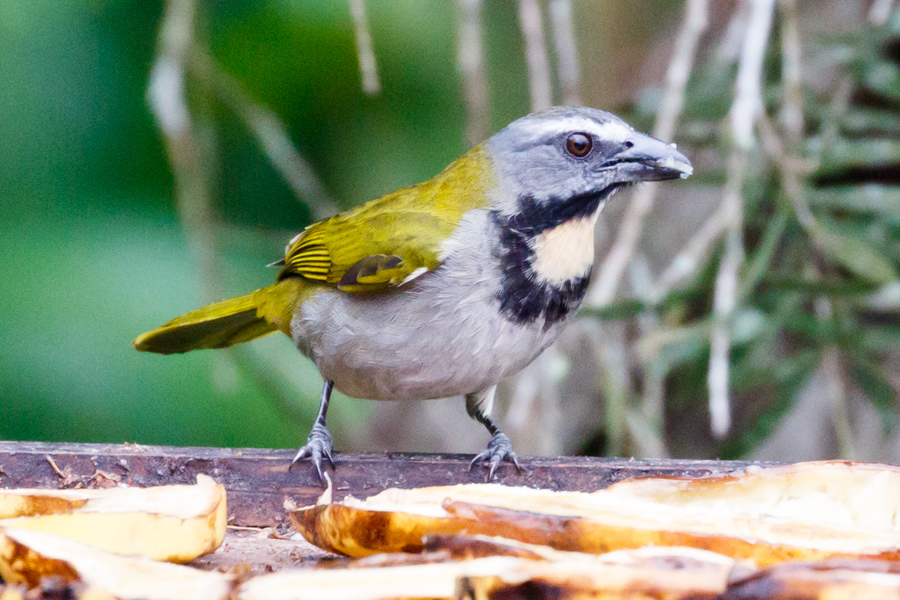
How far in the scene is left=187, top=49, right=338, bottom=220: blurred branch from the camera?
428 centimetres

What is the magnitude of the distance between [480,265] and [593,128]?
1.69 ft

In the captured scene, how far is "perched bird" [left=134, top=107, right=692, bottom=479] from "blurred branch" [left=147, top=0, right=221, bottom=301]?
1.27 metres

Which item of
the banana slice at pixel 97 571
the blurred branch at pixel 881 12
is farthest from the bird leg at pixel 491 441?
the blurred branch at pixel 881 12

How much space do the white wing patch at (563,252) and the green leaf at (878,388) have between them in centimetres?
196

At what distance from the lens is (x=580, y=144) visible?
2752 millimetres

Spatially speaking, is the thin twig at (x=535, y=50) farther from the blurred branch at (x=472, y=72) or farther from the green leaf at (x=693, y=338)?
the green leaf at (x=693, y=338)

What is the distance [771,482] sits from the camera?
1.82 meters

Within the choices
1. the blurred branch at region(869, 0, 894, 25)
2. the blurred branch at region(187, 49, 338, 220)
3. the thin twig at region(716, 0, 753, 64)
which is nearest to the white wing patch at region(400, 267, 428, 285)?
the blurred branch at region(187, 49, 338, 220)

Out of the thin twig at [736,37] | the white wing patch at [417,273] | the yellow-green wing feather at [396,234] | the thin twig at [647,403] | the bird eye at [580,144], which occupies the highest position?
the thin twig at [736,37]

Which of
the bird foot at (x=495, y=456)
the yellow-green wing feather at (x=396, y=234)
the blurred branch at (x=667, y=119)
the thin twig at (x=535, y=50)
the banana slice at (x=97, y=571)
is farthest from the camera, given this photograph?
the thin twig at (x=535, y=50)

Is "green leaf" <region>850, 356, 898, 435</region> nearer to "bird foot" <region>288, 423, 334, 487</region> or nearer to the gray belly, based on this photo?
the gray belly

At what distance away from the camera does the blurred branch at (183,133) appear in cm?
381

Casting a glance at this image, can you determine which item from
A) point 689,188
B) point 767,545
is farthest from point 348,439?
point 767,545

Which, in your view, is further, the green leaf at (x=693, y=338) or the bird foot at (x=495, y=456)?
the green leaf at (x=693, y=338)
